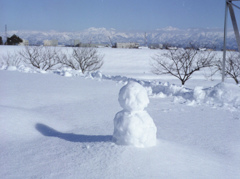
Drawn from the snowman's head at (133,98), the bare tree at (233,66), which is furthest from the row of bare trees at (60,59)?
the snowman's head at (133,98)

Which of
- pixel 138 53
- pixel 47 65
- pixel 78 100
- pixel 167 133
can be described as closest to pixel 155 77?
pixel 138 53

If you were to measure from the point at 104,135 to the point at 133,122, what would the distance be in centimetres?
96

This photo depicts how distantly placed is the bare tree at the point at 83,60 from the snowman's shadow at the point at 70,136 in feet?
67.9

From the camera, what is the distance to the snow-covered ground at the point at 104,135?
9.03 feet

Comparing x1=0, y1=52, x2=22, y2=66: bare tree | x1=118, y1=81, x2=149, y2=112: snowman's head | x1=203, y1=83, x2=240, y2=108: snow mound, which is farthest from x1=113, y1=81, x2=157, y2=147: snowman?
Answer: x1=0, y1=52, x2=22, y2=66: bare tree

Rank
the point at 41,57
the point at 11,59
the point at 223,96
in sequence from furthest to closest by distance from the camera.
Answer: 1. the point at 11,59
2. the point at 41,57
3. the point at 223,96

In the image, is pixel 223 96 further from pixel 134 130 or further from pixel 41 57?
pixel 41 57

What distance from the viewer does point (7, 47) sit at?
94.3ft

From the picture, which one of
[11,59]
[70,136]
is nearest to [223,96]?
[70,136]

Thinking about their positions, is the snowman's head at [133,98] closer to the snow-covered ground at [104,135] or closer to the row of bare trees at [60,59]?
the snow-covered ground at [104,135]

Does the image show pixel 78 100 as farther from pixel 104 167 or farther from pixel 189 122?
pixel 104 167

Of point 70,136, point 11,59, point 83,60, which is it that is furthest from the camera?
point 11,59

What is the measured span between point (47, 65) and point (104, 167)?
992 inches

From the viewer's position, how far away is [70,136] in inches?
157
